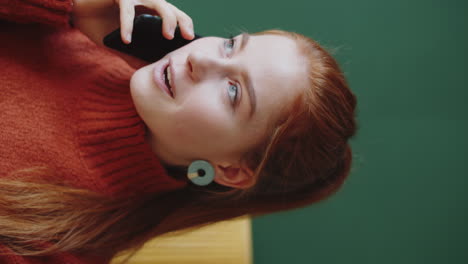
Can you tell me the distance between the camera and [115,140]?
0.75m

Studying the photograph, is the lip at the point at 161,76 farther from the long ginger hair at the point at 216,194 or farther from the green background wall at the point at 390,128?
the green background wall at the point at 390,128

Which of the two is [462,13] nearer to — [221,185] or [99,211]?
[221,185]

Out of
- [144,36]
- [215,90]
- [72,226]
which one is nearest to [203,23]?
[144,36]

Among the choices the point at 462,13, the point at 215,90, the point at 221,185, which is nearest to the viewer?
the point at 215,90

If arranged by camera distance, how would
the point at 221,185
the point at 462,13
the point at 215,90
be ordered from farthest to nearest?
1. the point at 462,13
2. the point at 221,185
3. the point at 215,90

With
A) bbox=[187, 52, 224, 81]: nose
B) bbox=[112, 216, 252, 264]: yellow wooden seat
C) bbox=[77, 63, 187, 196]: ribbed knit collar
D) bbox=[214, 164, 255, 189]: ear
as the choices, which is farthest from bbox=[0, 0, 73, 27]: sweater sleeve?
bbox=[112, 216, 252, 264]: yellow wooden seat

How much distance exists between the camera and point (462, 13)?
110 centimetres

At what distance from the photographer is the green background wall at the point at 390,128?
110 centimetres

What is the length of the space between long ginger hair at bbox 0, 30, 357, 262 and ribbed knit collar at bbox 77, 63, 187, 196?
0.04m

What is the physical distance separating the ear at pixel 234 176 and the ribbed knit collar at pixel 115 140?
108 mm

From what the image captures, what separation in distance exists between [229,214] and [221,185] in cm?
7

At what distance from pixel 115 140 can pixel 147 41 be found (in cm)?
19

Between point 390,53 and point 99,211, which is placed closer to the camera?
point 99,211

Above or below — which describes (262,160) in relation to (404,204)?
above
